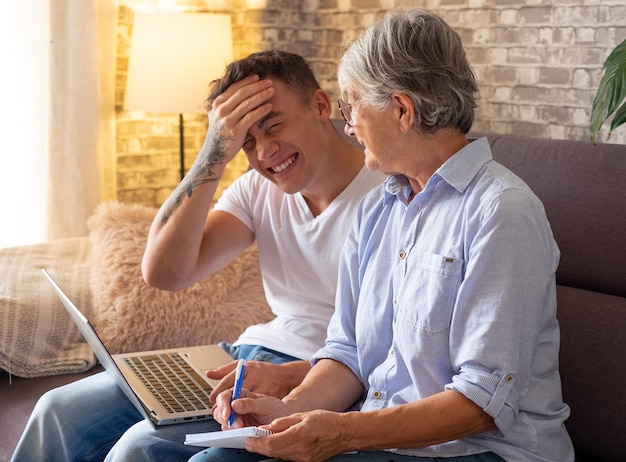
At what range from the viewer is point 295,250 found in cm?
212

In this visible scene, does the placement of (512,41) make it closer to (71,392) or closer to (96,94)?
(96,94)

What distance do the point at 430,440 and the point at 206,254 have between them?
2.96 feet

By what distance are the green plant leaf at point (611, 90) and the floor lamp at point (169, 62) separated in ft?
6.06

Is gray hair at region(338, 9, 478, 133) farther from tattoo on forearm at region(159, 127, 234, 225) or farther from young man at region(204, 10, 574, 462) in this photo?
tattoo on forearm at region(159, 127, 234, 225)

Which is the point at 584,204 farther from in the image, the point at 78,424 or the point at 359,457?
the point at 78,424

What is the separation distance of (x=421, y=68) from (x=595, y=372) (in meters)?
0.76

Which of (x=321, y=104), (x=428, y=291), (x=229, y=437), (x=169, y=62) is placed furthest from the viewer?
(x=169, y=62)

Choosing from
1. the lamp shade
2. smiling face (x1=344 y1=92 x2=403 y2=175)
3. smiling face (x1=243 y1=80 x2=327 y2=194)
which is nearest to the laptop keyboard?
smiling face (x1=243 y1=80 x2=327 y2=194)

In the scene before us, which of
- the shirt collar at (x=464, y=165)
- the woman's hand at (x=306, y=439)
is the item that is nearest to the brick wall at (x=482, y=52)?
the shirt collar at (x=464, y=165)

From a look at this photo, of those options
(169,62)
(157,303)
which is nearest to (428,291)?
(157,303)

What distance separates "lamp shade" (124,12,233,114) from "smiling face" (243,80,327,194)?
1.39 meters

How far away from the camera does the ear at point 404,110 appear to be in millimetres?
1530

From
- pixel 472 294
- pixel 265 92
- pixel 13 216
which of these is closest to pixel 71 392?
pixel 265 92

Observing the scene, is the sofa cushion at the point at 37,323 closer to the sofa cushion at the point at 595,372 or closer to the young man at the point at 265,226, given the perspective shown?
the young man at the point at 265,226
